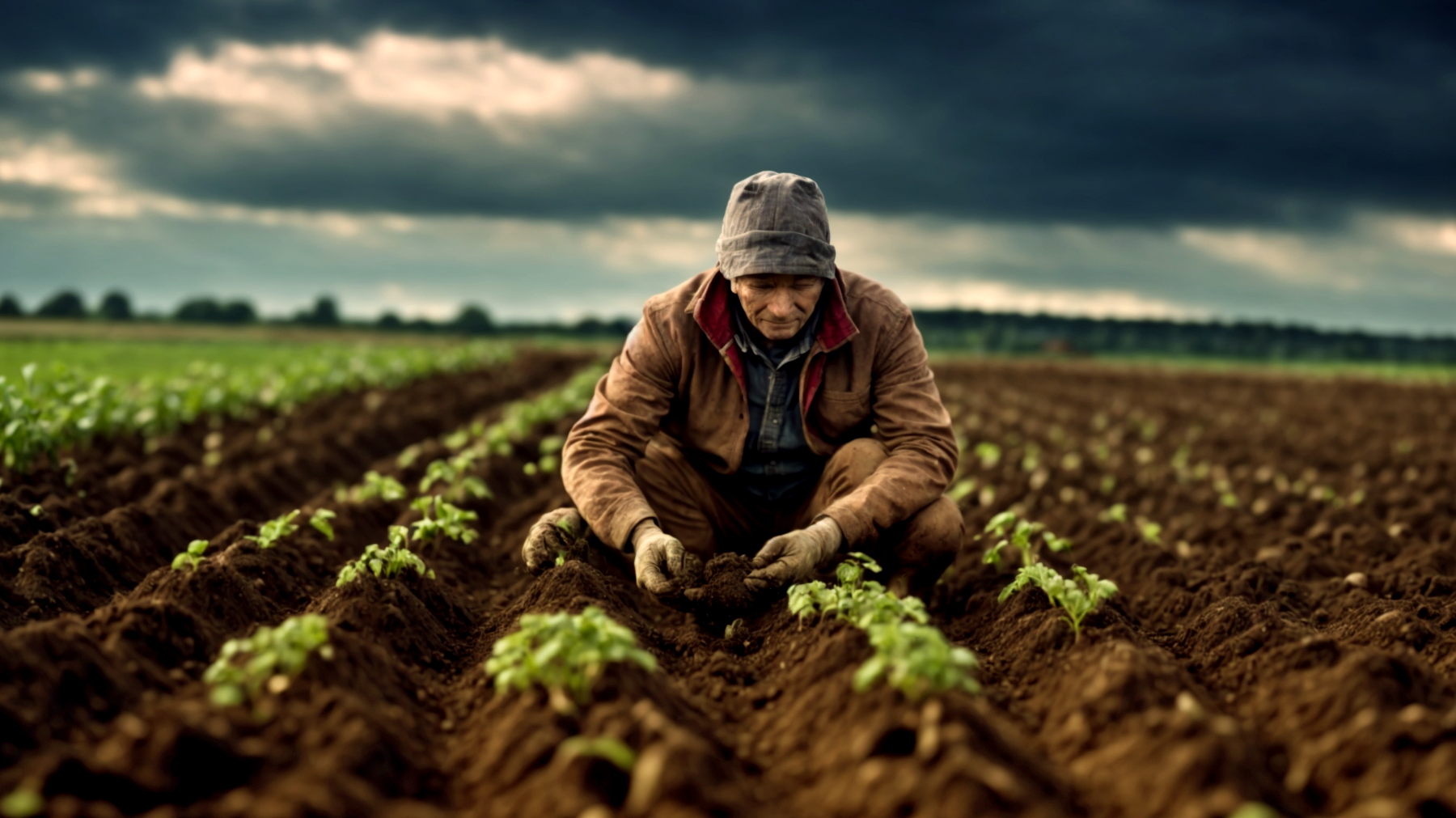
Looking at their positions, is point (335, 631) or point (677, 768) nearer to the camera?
point (677, 768)

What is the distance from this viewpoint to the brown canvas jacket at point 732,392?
16.2ft

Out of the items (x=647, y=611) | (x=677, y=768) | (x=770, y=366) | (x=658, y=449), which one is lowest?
(x=647, y=611)

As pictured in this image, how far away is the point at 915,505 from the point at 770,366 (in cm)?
85

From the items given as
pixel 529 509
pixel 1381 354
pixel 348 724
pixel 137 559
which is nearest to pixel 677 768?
pixel 348 724

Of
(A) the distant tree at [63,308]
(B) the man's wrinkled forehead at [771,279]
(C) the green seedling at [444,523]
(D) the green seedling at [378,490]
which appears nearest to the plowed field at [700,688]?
(D) the green seedling at [378,490]

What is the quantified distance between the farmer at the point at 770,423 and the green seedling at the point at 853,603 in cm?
39

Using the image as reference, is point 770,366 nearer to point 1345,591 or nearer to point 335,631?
point 335,631

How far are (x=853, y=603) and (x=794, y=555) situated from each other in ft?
2.24

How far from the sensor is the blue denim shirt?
500 cm

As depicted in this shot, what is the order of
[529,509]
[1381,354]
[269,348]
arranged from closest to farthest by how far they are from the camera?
[529,509] < [269,348] < [1381,354]

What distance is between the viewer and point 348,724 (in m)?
3.00

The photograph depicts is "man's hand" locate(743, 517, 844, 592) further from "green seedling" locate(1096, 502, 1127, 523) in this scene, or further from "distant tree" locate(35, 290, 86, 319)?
"distant tree" locate(35, 290, 86, 319)

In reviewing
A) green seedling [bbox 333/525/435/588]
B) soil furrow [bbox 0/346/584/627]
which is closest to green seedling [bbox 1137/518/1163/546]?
green seedling [bbox 333/525/435/588]

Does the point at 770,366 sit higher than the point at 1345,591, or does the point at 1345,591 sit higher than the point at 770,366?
the point at 770,366
